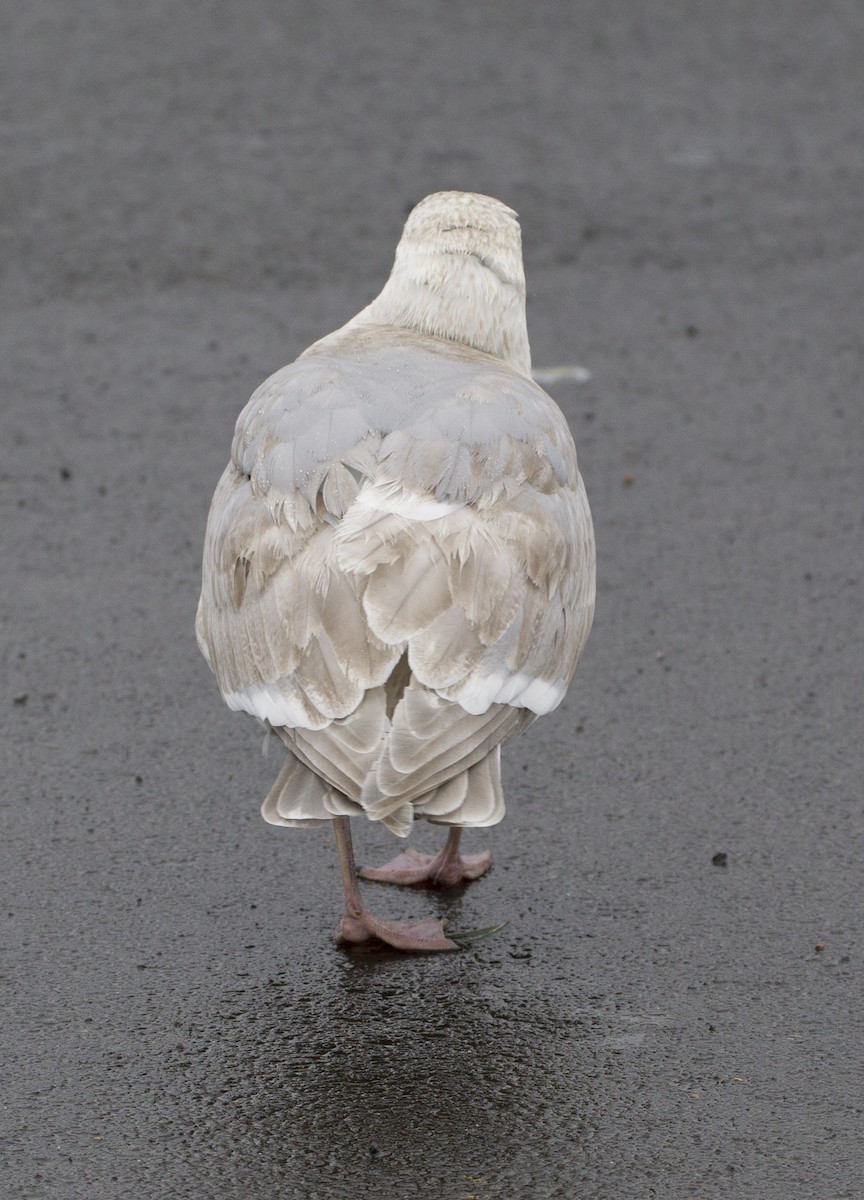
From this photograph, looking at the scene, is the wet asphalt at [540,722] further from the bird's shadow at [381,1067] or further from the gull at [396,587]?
the gull at [396,587]

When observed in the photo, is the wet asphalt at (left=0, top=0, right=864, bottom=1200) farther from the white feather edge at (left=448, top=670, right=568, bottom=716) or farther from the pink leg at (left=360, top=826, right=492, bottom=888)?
the white feather edge at (left=448, top=670, right=568, bottom=716)

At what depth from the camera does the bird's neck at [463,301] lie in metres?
4.78

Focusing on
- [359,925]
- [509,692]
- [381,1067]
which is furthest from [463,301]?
[381,1067]

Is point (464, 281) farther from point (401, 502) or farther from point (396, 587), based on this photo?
point (396, 587)

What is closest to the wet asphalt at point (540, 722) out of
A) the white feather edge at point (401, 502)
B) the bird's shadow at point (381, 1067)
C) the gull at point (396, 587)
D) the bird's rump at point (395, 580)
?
the bird's shadow at point (381, 1067)

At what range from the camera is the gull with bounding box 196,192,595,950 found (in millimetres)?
3650

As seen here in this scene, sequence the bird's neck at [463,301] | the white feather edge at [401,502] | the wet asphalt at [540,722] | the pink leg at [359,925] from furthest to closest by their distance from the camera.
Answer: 1. the bird's neck at [463,301]
2. the pink leg at [359,925]
3. the white feather edge at [401,502]
4. the wet asphalt at [540,722]

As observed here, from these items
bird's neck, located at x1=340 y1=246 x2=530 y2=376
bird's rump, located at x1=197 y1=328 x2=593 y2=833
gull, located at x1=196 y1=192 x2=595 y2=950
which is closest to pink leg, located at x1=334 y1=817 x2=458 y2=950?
gull, located at x1=196 y1=192 x2=595 y2=950

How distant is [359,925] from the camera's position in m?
4.20

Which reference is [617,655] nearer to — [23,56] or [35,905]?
[35,905]

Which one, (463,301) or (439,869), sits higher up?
(463,301)

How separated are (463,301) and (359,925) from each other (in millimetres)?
1710

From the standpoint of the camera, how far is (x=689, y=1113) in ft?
11.8

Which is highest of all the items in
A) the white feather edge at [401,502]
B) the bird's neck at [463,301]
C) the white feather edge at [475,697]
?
the bird's neck at [463,301]
